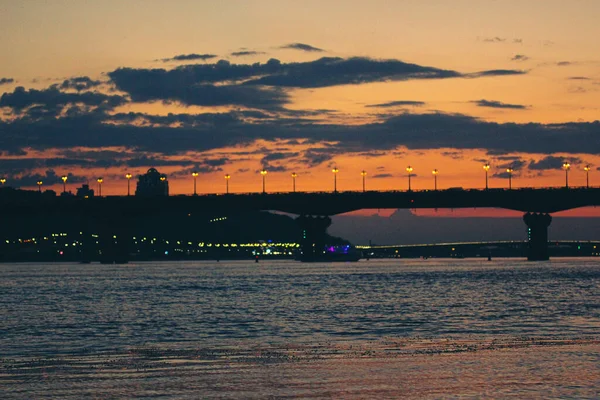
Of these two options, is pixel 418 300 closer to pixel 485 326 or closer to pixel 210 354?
pixel 485 326

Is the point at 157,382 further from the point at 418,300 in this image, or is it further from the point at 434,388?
the point at 418,300

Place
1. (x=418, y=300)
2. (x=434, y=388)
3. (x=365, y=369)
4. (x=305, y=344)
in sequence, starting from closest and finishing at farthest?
(x=434, y=388) < (x=365, y=369) < (x=305, y=344) < (x=418, y=300)

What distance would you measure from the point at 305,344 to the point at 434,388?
1552 cm

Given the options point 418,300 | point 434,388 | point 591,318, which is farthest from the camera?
point 418,300

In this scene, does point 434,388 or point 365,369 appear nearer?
point 434,388

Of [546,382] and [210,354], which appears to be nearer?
[546,382]

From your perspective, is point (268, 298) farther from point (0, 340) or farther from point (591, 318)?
point (0, 340)

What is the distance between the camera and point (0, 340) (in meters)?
51.9

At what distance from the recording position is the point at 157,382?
3491 cm

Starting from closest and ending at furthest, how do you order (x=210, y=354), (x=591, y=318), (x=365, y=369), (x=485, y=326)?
(x=365, y=369), (x=210, y=354), (x=485, y=326), (x=591, y=318)

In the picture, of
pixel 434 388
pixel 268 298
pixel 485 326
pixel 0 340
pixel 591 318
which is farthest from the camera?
pixel 268 298

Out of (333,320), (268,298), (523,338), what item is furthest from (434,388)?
(268,298)

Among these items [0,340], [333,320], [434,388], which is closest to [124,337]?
[0,340]

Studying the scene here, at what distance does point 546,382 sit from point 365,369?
6.65m
